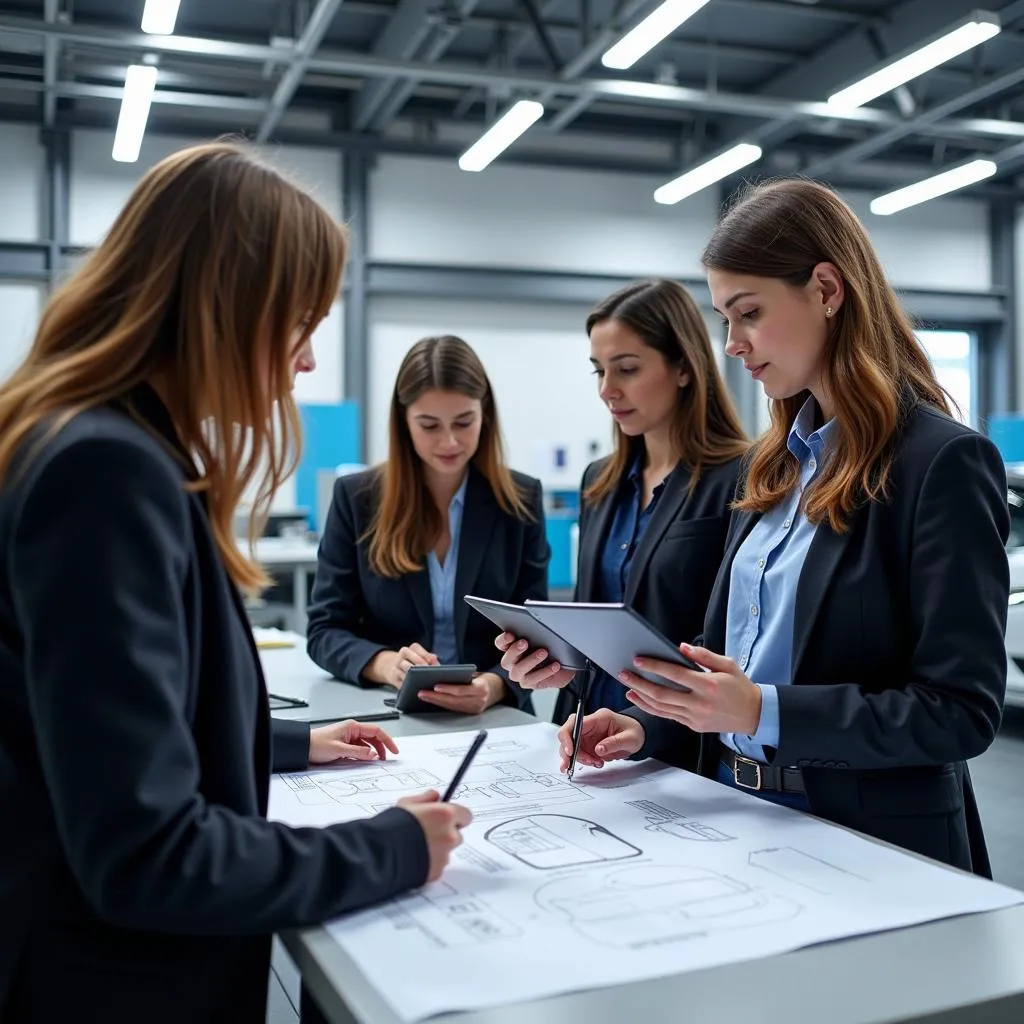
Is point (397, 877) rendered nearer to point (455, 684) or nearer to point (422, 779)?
point (422, 779)

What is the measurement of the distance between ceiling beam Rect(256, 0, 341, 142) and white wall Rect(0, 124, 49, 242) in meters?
1.66

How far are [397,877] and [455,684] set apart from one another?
0.96 metres

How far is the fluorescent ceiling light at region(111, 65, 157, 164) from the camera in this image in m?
5.69

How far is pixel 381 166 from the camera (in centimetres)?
858

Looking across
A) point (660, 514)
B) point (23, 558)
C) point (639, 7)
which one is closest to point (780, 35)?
point (639, 7)

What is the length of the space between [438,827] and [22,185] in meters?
8.12

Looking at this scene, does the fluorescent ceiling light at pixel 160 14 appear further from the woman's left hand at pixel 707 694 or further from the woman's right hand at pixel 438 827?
the woman's right hand at pixel 438 827

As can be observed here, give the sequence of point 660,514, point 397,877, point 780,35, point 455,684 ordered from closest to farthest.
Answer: point 397,877
point 455,684
point 660,514
point 780,35

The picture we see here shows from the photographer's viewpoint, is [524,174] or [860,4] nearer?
[860,4]

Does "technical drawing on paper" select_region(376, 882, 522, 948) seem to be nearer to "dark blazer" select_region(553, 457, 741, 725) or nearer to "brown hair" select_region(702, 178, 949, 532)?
"brown hair" select_region(702, 178, 949, 532)

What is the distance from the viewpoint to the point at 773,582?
1.45 m

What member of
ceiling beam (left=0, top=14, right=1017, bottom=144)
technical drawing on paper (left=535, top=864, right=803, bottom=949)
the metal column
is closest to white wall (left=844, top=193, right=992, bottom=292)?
ceiling beam (left=0, top=14, right=1017, bottom=144)

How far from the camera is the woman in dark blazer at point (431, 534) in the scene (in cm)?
231

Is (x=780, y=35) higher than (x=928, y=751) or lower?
higher
